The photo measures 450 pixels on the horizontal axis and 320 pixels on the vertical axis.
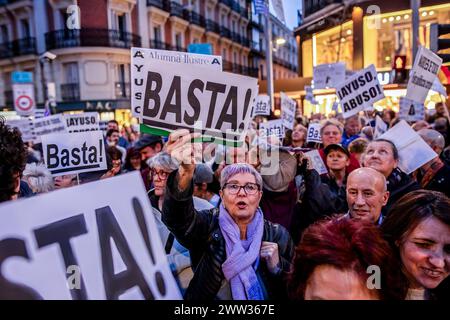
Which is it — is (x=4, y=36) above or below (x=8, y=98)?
above

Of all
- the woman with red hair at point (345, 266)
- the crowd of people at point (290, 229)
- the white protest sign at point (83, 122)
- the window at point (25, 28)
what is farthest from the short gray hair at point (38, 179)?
the window at point (25, 28)

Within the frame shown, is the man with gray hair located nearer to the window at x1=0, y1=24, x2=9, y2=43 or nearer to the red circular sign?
the window at x1=0, y1=24, x2=9, y2=43

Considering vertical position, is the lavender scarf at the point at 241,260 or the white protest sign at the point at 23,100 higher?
the white protest sign at the point at 23,100

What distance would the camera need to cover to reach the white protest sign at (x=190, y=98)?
2061 millimetres

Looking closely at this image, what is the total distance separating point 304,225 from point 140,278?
1.91 metres

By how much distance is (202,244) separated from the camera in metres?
1.93

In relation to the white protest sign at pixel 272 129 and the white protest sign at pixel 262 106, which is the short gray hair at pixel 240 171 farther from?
the white protest sign at pixel 262 106

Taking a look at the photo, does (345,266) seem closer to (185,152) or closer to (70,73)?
(185,152)

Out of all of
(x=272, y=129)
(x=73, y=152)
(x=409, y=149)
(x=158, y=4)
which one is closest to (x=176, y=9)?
(x=158, y=4)

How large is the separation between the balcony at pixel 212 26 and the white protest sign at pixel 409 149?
13.0 feet

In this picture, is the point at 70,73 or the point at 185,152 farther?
the point at 70,73

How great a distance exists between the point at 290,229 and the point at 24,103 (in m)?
8.03
